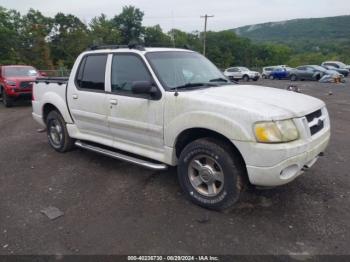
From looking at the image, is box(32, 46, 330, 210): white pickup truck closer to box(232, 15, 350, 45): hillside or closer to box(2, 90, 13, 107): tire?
box(2, 90, 13, 107): tire

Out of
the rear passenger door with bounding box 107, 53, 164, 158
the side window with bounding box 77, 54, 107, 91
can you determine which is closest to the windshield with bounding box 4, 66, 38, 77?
the side window with bounding box 77, 54, 107, 91

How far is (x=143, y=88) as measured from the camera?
375 cm

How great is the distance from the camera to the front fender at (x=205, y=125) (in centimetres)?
317

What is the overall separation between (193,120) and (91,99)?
197 centimetres

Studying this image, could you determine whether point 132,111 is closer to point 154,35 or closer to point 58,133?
point 58,133

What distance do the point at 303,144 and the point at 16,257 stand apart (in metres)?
2.98

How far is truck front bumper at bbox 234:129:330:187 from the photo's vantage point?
9.99ft

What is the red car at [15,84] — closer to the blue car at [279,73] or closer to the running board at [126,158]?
the running board at [126,158]

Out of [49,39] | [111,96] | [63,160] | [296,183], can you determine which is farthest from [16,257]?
[49,39]

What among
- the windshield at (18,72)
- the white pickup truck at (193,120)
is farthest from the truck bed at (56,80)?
the windshield at (18,72)

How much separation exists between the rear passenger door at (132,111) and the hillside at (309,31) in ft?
401

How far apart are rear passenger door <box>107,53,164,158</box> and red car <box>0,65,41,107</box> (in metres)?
9.02

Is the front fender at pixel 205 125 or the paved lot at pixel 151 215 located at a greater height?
the front fender at pixel 205 125

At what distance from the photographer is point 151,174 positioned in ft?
15.4
